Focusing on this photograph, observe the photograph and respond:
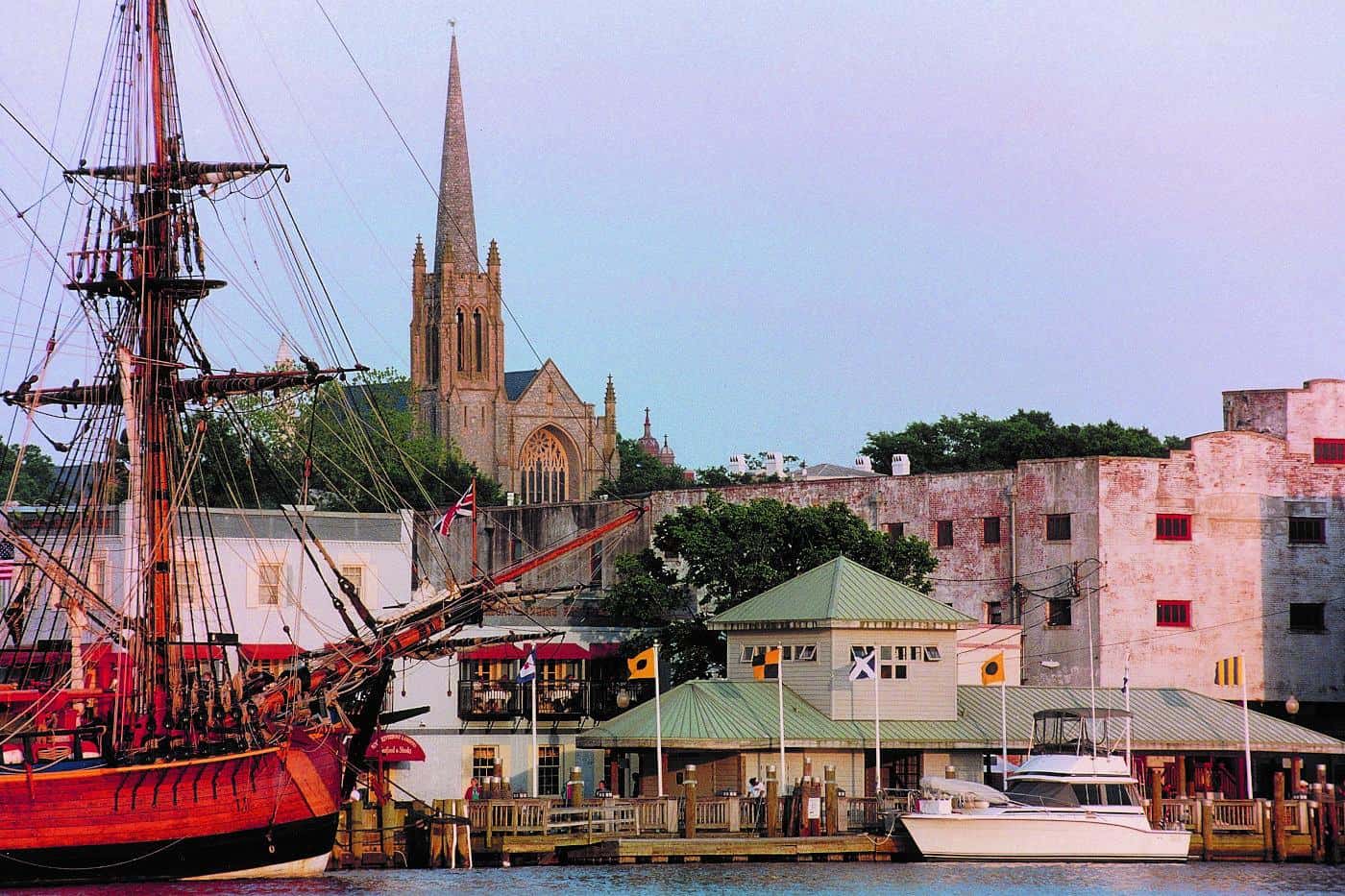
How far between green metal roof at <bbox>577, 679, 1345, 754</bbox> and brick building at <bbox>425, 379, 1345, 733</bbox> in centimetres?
1280

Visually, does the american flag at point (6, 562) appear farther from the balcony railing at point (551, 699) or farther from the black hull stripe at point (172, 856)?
the balcony railing at point (551, 699)

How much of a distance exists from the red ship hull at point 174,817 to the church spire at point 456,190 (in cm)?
13390

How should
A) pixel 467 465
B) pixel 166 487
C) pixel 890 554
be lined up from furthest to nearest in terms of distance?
pixel 467 465, pixel 890 554, pixel 166 487

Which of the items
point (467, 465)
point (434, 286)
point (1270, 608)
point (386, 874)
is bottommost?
point (386, 874)

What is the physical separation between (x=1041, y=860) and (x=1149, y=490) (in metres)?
27.7

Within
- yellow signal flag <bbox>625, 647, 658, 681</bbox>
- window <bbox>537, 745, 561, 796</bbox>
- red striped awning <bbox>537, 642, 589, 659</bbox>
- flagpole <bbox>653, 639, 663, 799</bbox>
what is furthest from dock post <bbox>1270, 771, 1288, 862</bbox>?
red striped awning <bbox>537, 642, 589, 659</bbox>

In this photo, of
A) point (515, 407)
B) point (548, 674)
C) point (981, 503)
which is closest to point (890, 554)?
point (981, 503)

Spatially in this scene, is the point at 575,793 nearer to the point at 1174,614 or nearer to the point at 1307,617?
the point at 1174,614

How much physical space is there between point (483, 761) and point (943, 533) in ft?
76.8

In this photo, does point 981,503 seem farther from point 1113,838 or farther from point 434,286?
point 434,286

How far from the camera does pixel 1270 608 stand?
77125mm

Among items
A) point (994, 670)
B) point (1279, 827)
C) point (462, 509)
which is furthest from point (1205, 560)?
point (462, 509)

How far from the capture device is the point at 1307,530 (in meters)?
77.6

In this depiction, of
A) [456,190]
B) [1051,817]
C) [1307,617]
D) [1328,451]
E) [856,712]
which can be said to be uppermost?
Result: [456,190]
